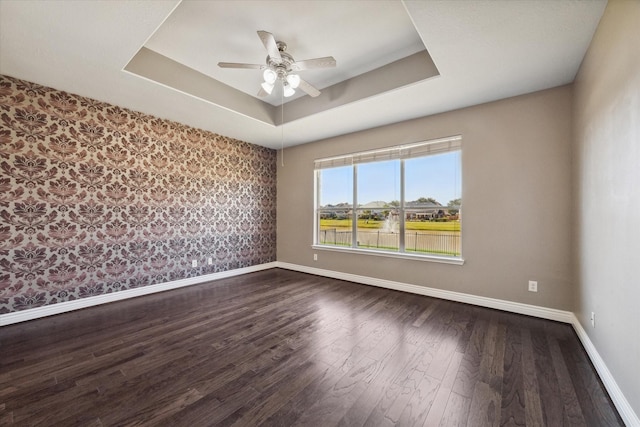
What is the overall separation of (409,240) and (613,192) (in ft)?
7.91

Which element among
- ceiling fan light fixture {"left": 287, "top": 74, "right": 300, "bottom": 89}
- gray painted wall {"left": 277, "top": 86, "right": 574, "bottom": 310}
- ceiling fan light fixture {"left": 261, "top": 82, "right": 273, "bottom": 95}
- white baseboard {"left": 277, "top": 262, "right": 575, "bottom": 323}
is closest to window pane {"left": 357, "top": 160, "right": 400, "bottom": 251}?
gray painted wall {"left": 277, "top": 86, "right": 574, "bottom": 310}

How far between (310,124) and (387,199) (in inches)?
68.6

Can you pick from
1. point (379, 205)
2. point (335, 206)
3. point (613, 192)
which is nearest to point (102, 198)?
point (335, 206)

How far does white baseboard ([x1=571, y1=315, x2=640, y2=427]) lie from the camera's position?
1.42 meters

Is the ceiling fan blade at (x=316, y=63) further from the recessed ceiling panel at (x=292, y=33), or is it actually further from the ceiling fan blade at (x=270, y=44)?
the recessed ceiling panel at (x=292, y=33)

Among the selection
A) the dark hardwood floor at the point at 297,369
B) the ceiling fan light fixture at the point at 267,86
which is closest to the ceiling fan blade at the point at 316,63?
the ceiling fan light fixture at the point at 267,86

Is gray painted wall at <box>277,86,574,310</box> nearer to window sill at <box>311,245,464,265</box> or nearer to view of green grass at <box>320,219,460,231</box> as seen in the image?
window sill at <box>311,245,464,265</box>

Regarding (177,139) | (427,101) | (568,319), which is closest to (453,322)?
(568,319)

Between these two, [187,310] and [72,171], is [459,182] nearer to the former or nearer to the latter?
[187,310]

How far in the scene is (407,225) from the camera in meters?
4.02

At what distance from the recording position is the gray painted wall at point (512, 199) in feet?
9.31

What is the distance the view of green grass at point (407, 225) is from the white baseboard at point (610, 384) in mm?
1640

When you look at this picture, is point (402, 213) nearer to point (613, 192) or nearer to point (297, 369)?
point (613, 192)

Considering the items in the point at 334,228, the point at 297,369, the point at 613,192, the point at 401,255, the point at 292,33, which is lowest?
the point at 297,369
